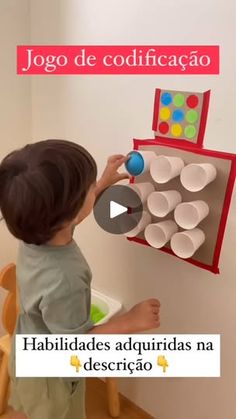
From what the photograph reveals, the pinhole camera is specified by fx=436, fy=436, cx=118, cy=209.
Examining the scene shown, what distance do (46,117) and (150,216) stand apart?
504 millimetres

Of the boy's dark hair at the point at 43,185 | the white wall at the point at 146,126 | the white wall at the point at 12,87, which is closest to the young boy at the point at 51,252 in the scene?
the boy's dark hair at the point at 43,185

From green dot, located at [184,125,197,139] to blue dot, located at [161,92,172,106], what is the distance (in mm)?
75

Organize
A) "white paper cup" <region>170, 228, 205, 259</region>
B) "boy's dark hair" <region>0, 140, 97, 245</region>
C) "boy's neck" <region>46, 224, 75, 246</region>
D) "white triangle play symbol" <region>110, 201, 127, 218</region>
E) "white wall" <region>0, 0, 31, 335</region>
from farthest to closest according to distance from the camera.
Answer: "white wall" <region>0, 0, 31, 335</region> < "white triangle play symbol" <region>110, 201, 127, 218</region> < "white paper cup" <region>170, 228, 205, 259</region> < "boy's neck" <region>46, 224, 75, 246</region> < "boy's dark hair" <region>0, 140, 97, 245</region>

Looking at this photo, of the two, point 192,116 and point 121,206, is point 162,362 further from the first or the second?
point 192,116

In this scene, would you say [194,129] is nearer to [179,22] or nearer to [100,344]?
[179,22]

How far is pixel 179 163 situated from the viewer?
3.12 ft

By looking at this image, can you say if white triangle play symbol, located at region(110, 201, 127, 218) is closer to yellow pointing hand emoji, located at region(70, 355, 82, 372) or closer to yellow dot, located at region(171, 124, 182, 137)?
yellow dot, located at region(171, 124, 182, 137)

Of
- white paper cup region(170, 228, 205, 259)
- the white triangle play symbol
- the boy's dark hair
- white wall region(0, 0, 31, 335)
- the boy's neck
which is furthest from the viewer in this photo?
white wall region(0, 0, 31, 335)

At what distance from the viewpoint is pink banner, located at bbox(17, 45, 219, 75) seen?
926 millimetres

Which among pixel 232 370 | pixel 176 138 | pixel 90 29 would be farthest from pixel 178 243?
pixel 90 29

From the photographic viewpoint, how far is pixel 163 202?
3.19 ft

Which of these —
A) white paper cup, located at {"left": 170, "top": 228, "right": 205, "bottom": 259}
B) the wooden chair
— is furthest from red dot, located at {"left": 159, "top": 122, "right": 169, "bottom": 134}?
the wooden chair

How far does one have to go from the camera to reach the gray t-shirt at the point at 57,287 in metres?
0.82

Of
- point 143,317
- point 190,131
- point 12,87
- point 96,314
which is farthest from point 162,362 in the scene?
point 12,87
